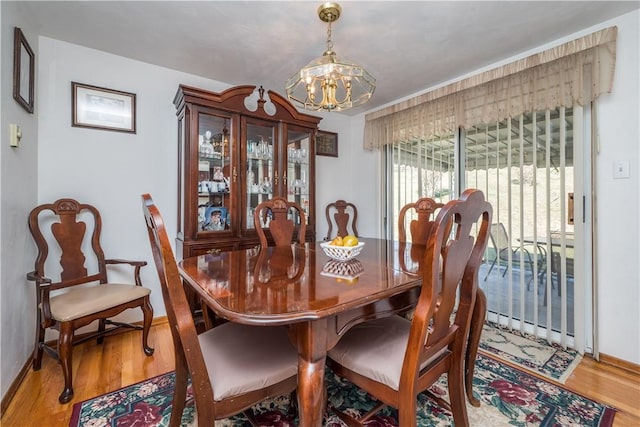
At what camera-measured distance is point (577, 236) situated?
2105mm

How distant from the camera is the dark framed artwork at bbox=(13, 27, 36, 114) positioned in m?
1.68

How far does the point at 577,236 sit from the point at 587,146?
0.65 meters

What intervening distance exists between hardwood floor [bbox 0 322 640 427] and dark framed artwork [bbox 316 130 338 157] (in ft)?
8.83

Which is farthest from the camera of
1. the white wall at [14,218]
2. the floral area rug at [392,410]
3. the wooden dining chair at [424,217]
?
the wooden dining chair at [424,217]

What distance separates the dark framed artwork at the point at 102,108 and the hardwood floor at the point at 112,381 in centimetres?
174

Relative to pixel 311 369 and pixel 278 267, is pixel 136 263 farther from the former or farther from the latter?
pixel 311 369

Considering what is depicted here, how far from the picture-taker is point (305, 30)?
2025mm

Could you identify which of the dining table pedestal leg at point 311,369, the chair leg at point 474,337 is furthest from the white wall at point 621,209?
the dining table pedestal leg at point 311,369

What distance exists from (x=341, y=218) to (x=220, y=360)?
2746mm

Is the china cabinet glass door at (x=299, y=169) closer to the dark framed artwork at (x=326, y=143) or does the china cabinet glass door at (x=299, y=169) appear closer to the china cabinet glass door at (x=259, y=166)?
the china cabinet glass door at (x=259, y=166)

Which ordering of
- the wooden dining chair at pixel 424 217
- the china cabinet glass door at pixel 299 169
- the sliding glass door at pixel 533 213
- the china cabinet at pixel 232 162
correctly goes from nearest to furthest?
the sliding glass door at pixel 533 213, the wooden dining chair at pixel 424 217, the china cabinet at pixel 232 162, the china cabinet glass door at pixel 299 169

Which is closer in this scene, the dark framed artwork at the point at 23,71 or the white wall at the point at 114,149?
the dark framed artwork at the point at 23,71

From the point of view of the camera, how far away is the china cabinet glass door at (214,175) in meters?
2.47

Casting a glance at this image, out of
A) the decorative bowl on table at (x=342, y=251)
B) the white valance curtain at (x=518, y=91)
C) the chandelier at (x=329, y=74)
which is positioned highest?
the white valance curtain at (x=518, y=91)
